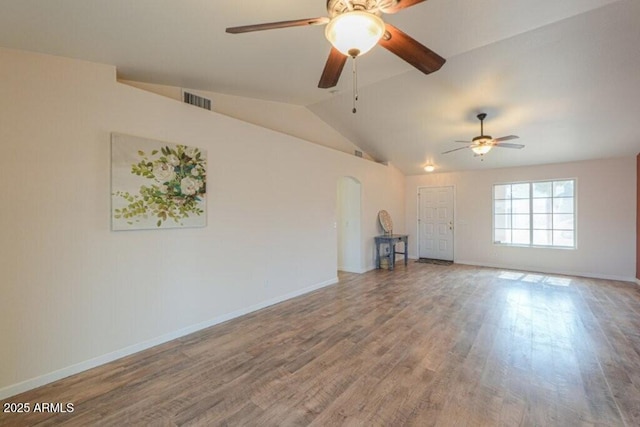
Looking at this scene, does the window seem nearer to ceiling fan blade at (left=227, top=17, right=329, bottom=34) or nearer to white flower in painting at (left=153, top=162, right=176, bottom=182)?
ceiling fan blade at (left=227, top=17, right=329, bottom=34)

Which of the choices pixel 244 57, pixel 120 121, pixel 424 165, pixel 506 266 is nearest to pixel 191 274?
pixel 120 121

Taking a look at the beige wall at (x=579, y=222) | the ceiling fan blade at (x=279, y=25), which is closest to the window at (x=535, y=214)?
the beige wall at (x=579, y=222)

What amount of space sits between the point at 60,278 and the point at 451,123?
579 centimetres

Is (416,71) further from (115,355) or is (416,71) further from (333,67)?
(115,355)

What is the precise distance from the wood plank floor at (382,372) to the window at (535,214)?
8.22 ft

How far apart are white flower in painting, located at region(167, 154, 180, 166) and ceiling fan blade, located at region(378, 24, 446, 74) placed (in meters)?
2.46

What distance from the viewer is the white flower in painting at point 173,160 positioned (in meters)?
3.08

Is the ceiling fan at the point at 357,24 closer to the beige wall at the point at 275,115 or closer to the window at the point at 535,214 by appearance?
the beige wall at the point at 275,115

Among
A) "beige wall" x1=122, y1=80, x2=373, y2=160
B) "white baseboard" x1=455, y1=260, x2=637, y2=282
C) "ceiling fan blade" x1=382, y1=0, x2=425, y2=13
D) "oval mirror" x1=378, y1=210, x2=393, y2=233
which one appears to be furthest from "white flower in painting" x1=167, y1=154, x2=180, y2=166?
"white baseboard" x1=455, y1=260, x2=637, y2=282

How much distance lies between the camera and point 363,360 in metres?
2.68

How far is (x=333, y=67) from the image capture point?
2.09 metres

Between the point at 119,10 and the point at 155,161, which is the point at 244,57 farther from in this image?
the point at 155,161

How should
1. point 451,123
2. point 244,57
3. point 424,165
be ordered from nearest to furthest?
1. point 244,57
2. point 451,123
3. point 424,165

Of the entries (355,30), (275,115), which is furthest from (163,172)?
(355,30)
